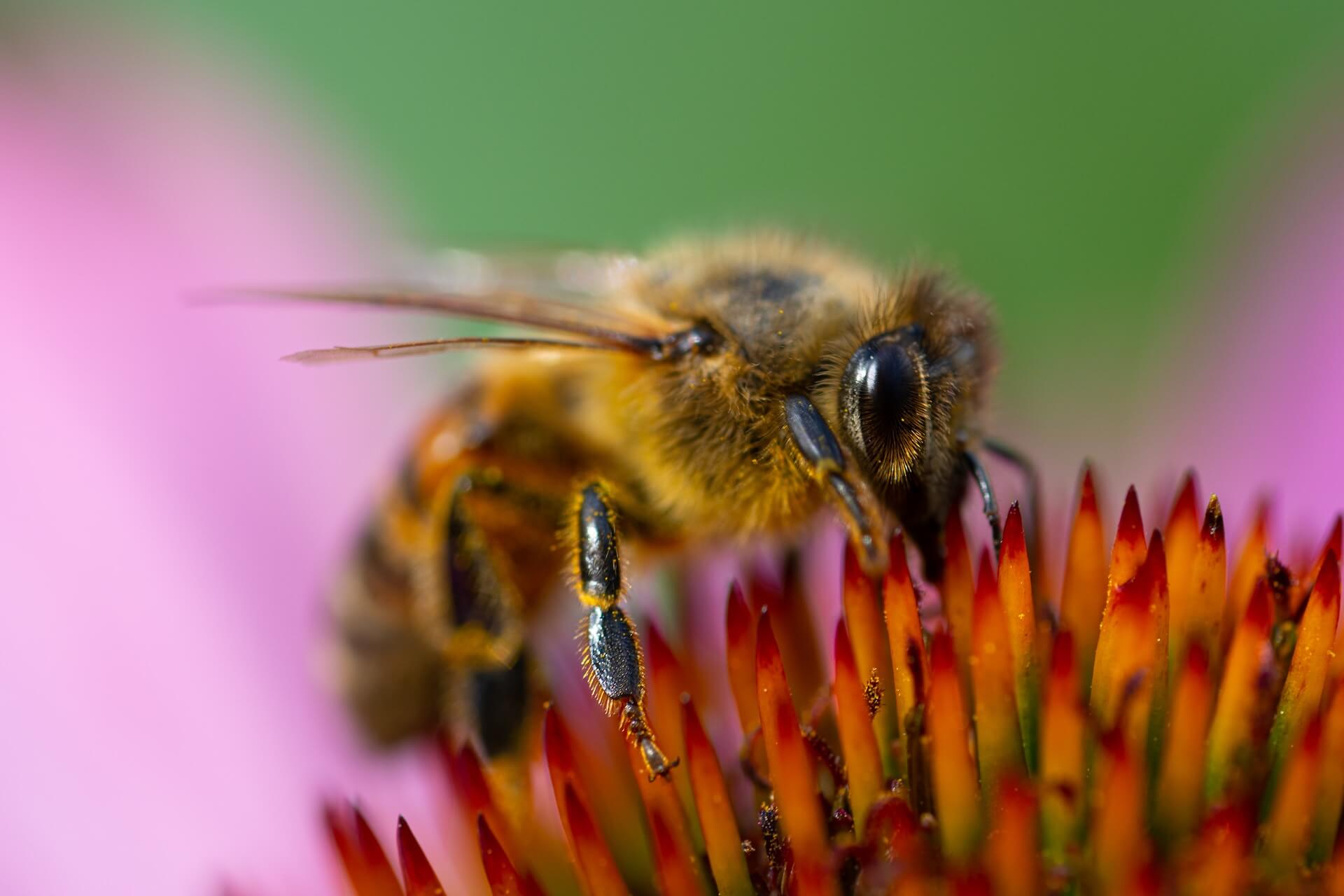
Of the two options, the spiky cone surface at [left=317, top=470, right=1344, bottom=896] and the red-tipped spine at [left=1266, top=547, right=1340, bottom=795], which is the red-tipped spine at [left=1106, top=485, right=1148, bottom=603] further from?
the red-tipped spine at [left=1266, top=547, right=1340, bottom=795]

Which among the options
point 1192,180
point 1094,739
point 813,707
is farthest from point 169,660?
point 1192,180

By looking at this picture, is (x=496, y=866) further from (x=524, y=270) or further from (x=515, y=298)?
(x=524, y=270)

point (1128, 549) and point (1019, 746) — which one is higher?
point (1128, 549)

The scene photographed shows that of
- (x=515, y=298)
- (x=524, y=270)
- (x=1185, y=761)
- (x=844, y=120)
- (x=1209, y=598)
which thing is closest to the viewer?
(x=1185, y=761)

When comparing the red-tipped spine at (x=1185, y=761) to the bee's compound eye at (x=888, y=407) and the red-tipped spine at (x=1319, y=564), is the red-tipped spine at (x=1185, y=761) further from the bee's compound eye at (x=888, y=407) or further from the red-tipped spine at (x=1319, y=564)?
the bee's compound eye at (x=888, y=407)

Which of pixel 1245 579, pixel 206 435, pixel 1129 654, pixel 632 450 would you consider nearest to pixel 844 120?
pixel 206 435
